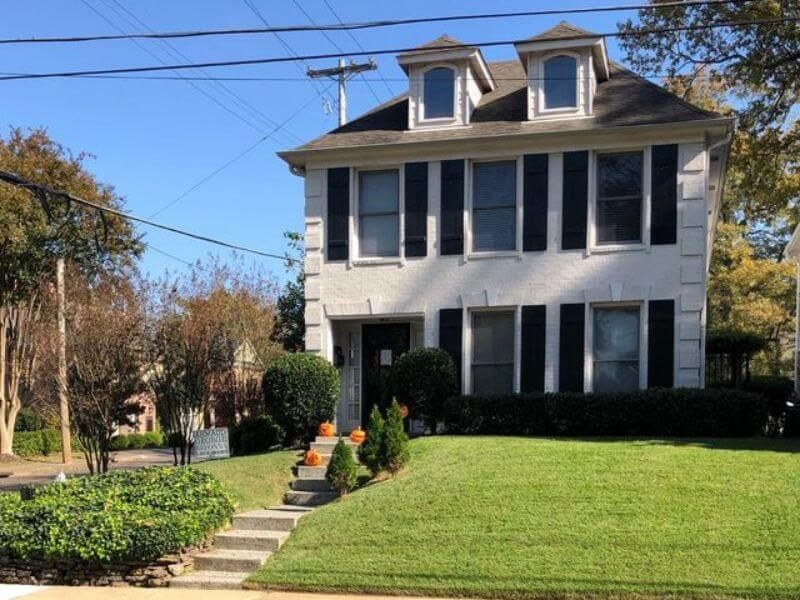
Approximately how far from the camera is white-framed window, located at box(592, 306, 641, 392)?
47.7ft

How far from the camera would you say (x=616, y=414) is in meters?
13.5

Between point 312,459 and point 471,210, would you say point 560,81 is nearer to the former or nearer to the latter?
point 471,210

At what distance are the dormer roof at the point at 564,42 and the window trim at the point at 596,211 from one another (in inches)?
84.7

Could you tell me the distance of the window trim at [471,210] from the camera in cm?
1509

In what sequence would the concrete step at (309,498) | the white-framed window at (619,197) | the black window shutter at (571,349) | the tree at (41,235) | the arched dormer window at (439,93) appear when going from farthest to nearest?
the tree at (41,235)
the arched dormer window at (439,93)
the white-framed window at (619,197)
the black window shutter at (571,349)
the concrete step at (309,498)

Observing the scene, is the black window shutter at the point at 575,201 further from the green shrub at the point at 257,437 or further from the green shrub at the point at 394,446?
the green shrub at the point at 257,437

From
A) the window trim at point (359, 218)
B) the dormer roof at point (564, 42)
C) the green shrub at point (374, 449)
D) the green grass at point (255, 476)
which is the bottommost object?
→ the green grass at point (255, 476)

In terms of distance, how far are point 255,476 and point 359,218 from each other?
5937mm

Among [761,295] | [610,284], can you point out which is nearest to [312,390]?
[610,284]

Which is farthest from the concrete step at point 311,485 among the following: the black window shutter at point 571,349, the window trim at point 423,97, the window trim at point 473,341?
the window trim at point 423,97

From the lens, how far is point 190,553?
30.8 feet

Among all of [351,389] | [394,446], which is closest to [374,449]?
[394,446]

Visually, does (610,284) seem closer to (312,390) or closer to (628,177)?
(628,177)

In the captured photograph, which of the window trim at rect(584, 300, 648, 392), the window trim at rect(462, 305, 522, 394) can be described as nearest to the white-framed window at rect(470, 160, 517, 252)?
the window trim at rect(462, 305, 522, 394)
